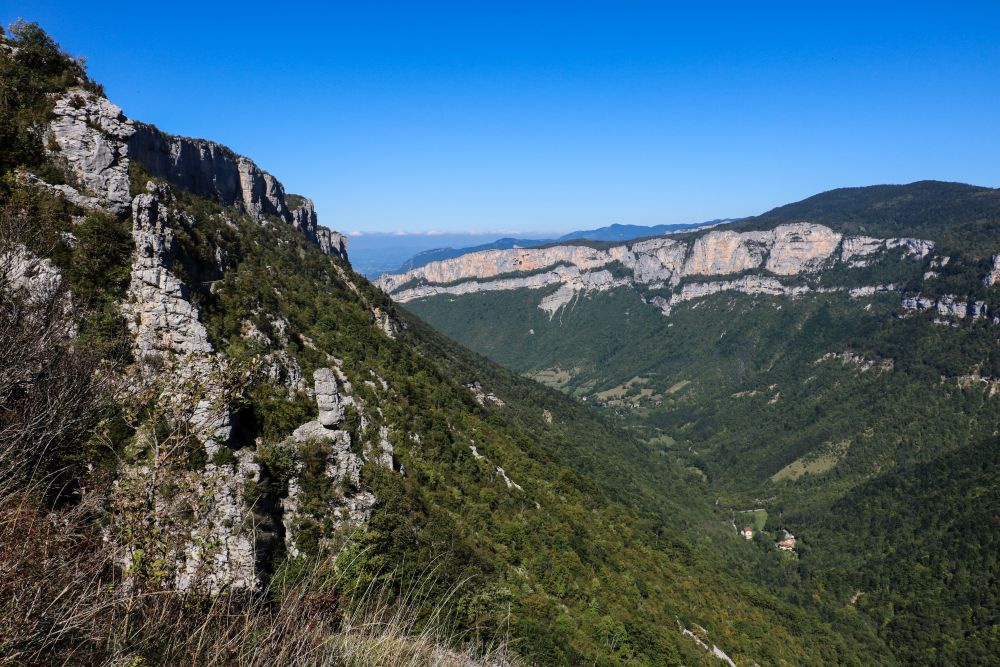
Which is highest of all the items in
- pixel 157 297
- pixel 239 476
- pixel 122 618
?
pixel 157 297

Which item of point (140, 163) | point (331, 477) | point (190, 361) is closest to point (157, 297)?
point (331, 477)

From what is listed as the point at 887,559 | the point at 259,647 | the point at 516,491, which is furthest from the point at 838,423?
the point at 259,647

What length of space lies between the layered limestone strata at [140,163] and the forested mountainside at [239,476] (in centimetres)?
16

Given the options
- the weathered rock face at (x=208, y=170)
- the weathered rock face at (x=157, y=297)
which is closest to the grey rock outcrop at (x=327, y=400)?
the weathered rock face at (x=157, y=297)

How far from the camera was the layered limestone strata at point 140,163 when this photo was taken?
2369 centimetres

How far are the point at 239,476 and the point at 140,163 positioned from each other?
86.1 ft

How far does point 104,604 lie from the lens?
14.7 feet

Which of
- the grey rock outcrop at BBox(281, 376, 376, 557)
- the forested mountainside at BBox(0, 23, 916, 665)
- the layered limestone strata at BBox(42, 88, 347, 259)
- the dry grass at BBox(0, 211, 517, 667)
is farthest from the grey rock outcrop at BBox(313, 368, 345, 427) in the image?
the dry grass at BBox(0, 211, 517, 667)

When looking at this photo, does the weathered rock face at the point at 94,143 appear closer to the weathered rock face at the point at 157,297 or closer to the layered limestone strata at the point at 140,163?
the layered limestone strata at the point at 140,163

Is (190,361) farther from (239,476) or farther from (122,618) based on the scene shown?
(239,476)

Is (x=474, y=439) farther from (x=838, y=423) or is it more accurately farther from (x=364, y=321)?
(x=838, y=423)

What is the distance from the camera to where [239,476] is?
17.8m

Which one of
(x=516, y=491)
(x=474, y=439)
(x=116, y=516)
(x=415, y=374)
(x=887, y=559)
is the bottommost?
(x=887, y=559)

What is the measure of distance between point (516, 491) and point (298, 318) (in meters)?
22.3
